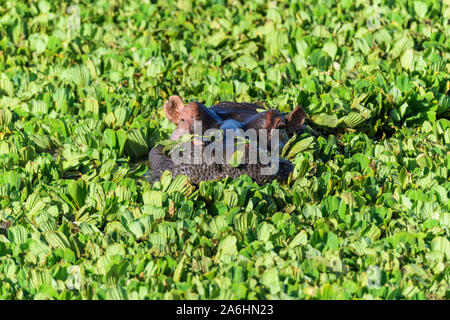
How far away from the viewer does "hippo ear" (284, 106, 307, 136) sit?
5375mm

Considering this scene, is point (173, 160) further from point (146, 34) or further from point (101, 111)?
point (146, 34)

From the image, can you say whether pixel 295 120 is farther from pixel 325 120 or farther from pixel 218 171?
pixel 218 171

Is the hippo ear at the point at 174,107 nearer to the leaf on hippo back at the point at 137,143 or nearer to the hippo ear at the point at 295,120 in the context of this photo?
the leaf on hippo back at the point at 137,143

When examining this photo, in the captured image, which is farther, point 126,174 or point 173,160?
point 126,174

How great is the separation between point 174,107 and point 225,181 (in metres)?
0.92

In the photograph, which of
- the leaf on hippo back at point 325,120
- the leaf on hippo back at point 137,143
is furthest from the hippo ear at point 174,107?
the leaf on hippo back at point 325,120

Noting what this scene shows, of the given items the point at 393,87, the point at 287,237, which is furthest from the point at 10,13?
the point at 287,237

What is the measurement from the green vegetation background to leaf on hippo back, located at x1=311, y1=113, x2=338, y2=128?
0.01 meters

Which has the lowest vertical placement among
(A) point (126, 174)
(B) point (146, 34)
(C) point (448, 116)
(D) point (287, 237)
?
(D) point (287, 237)

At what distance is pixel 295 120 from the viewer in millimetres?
5395

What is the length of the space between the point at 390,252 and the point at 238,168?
3.88 feet

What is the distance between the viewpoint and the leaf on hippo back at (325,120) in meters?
5.88

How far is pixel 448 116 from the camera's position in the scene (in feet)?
21.2
